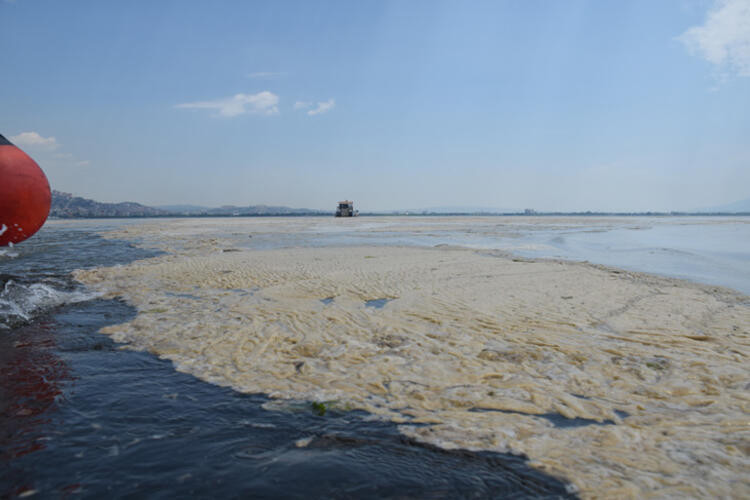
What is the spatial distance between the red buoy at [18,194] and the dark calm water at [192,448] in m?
2.37

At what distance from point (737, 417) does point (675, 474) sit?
1783 millimetres

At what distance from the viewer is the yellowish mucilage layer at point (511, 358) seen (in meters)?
4.14

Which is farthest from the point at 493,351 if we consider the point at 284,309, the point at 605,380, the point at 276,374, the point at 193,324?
the point at 193,324

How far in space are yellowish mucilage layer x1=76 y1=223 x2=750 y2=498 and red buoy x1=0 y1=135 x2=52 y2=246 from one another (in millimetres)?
2534

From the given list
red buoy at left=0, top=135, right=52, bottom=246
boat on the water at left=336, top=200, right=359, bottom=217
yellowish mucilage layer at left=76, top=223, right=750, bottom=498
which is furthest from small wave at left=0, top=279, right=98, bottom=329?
boat on the water at left=336, top=200, right=359, bottom=217

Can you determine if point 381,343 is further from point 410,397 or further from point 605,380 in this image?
point 605,380

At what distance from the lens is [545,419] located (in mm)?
4812

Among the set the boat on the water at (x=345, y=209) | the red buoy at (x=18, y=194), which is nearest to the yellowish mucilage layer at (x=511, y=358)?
the red buoy at (x=18, y=194)

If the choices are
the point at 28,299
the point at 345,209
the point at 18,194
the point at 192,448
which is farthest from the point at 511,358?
the point at 345,209

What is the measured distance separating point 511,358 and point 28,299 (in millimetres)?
11906

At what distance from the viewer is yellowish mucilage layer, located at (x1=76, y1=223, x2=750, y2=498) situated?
4145mm

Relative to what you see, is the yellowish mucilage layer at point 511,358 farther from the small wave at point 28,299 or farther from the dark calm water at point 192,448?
the small wave at point 28,299

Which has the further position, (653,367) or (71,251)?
(71,251)

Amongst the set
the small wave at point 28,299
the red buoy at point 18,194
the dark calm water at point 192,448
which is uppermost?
the red buoy at point 18,194
